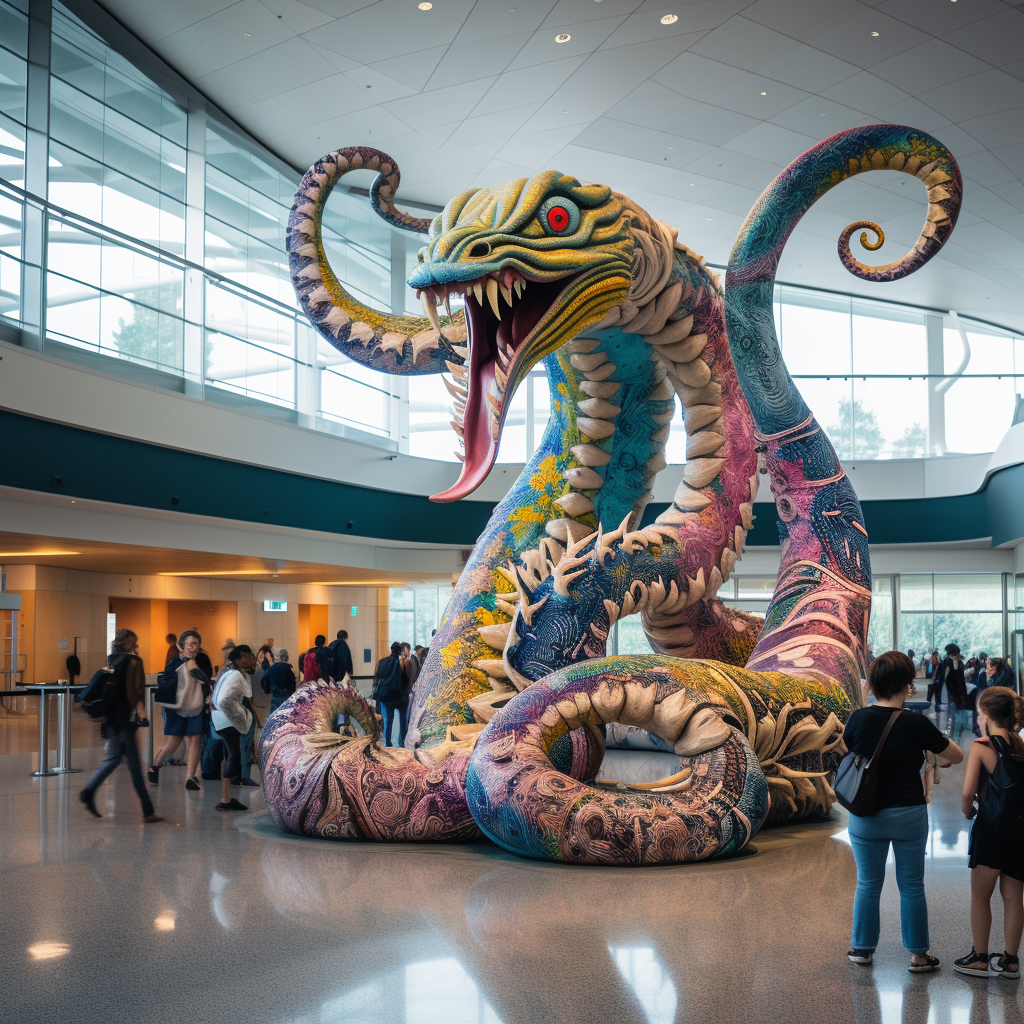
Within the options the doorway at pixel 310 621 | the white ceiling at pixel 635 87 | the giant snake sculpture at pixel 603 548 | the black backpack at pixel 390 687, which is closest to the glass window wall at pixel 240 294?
the white ceiling at pixel 635 87

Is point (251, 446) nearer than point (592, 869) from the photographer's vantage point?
No

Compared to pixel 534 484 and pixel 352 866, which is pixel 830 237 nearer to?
pixel 534 484

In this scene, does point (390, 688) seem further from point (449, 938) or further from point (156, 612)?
point (156, 612)

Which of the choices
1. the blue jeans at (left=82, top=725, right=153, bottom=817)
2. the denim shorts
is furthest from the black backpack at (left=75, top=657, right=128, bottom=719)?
the denim shorts

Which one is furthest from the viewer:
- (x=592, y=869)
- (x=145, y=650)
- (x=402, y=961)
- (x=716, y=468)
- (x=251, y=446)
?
(x=145, y=650)

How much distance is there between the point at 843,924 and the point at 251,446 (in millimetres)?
11603

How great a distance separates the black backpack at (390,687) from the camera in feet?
37.1

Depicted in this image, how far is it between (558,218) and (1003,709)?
2849 millimetres

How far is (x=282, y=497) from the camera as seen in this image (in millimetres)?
14633

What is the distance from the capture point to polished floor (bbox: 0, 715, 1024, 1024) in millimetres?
2766

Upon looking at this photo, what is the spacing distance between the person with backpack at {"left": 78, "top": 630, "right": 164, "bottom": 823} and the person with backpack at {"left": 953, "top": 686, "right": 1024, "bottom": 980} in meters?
4.74

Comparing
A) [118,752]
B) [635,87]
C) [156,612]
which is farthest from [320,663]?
[156,612]

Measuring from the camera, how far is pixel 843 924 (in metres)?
3.58

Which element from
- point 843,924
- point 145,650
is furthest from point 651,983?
point 145,650
